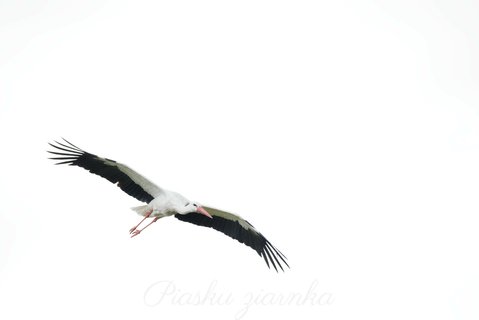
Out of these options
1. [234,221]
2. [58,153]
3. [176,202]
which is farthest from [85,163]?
[234,221]

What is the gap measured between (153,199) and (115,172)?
995mm

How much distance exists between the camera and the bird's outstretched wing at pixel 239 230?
67.5ft

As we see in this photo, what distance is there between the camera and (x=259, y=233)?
68.1 feet

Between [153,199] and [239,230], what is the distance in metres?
2.14

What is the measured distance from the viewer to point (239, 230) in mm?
20672

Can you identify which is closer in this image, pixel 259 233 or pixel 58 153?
pixel 58 153

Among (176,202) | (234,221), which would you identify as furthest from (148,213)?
(234,221)

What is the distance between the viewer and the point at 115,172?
19.7 m

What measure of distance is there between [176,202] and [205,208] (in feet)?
2.70

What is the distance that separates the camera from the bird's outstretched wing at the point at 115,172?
A: 19500mm

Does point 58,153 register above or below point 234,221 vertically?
below

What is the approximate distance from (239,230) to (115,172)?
3.10 metres

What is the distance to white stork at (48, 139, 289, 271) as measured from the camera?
19.5 metres

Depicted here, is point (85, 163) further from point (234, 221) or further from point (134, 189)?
point (234, 221)
